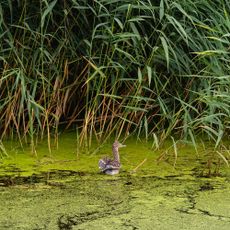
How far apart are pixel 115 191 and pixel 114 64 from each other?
0.82m

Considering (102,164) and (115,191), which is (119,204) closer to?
(115,191)

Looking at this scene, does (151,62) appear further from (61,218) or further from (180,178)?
(61,218)

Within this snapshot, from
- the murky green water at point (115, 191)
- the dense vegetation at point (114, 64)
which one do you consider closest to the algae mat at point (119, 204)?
the murky green water at point (115, 191)

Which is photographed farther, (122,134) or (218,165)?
(122,134)

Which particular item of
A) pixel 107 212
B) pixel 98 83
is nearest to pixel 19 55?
pixel 98 83

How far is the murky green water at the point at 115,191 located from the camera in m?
2.50

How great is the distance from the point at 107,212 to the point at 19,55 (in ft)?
3.92

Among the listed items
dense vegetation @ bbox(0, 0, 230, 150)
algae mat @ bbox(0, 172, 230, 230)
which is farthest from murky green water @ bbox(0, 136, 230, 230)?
dense vegetation @ bbox(0, 0, 230, 150)

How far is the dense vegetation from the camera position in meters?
3.37

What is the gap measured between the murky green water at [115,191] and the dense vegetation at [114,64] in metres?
0.13

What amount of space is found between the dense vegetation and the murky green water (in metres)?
0.13

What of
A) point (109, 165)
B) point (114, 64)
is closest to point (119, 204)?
point (109, 165)

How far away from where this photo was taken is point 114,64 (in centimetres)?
346

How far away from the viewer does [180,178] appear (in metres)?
3.03
